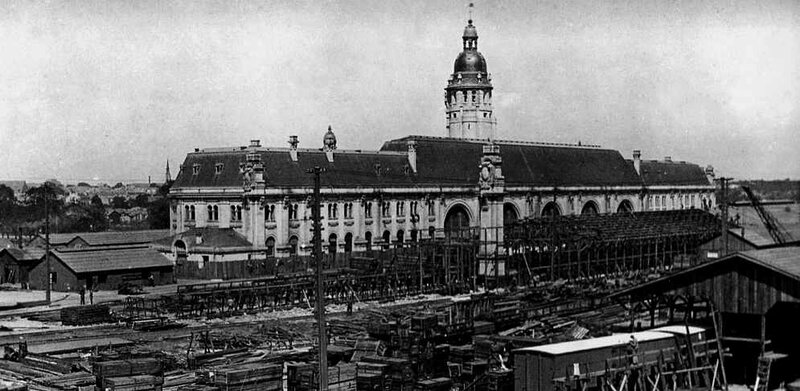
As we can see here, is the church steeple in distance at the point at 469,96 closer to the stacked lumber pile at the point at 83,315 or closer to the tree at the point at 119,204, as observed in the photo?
the stacked lumber pile at the point at 83,315

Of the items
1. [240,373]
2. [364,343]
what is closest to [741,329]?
[364,343]

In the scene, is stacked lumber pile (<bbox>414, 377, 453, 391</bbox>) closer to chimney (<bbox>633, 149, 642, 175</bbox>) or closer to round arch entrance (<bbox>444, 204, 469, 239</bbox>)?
round arch entrance (<bbox>444, 204, 469, 239</bbox>)

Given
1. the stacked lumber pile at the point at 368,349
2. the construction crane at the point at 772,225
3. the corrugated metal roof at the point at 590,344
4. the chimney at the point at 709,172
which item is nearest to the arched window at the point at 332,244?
the construction crane at the point at 772,225

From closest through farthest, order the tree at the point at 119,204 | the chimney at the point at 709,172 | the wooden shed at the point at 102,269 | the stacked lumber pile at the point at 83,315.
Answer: the stacked lumber pile at the point at 83,315 → the wooden shed at the point at 102,269 → the chimney at the point at 709,172 → the tree at the point at 119,204

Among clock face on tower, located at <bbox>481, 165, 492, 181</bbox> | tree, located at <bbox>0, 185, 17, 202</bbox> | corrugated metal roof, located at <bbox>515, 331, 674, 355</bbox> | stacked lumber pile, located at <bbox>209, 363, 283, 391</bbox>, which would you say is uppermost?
clock face on tower, located at <bbox>481, 165, 492, 181</bbox>

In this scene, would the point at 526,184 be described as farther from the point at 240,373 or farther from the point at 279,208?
the point at 240,373

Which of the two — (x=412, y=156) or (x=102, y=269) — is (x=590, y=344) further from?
(x=412, y=156)

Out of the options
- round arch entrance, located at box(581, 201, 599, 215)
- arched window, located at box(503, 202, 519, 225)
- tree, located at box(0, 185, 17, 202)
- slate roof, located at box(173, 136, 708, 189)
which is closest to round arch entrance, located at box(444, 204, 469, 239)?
slate roof, located at box(173, 136, 708, 189)
